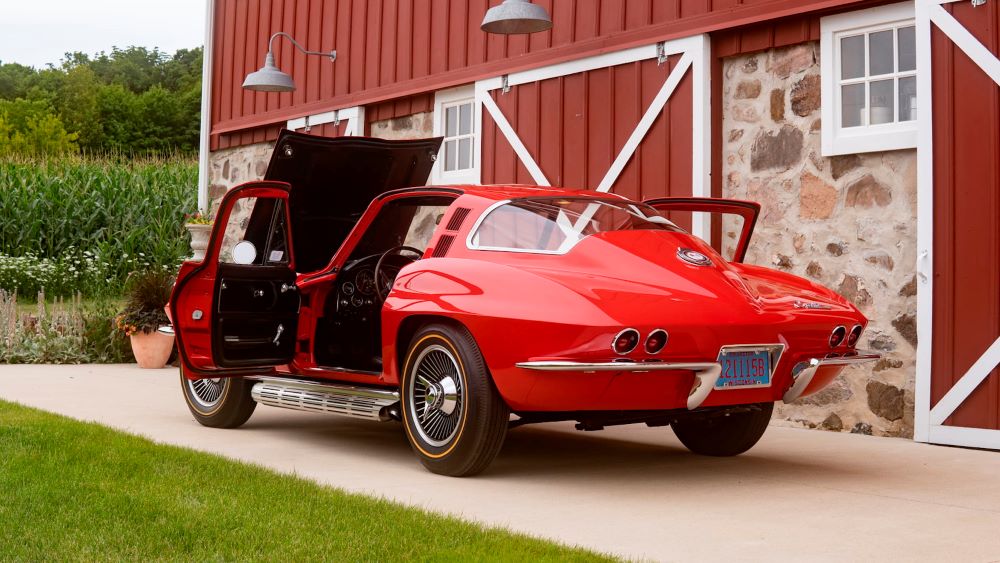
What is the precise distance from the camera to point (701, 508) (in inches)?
180

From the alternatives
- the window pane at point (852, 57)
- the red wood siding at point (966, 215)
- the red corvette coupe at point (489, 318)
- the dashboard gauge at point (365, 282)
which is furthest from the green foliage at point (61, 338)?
the red wood siding at point (966, 215)

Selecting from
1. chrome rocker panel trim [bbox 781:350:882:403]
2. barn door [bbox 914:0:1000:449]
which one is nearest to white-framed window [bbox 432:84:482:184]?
barn door [bbox 914:0:1000:449]

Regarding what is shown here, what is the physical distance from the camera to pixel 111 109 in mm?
57906

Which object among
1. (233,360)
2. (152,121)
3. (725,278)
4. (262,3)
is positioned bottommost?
(233,360)

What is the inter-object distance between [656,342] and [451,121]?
7.37 metres

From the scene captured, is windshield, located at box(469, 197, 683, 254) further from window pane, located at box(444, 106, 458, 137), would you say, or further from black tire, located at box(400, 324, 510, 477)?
window pane, located at box(444, 106, 458, 137)

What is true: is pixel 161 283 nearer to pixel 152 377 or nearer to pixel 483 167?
pixel 152 377

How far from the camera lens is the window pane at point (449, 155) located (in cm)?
1164

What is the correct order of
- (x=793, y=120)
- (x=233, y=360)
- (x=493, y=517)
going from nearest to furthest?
(x=493, y=517)
(x=233, y=360)
(x=793, y=120)

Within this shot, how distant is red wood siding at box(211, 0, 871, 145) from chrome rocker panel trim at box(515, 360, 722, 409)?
3965mm

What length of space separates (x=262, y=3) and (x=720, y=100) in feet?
27.5

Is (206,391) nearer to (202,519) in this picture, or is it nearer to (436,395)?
(436,395)

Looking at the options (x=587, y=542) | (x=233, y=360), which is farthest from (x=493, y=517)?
(x=233, y=360)

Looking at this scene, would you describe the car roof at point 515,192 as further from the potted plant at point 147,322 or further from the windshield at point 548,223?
the potted plant at point 147,322
